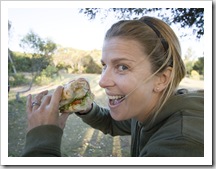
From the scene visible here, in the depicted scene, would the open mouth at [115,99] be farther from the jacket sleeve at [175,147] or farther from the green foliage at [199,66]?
the green foliage at [199,66]

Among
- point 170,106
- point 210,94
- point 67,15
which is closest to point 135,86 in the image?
point 170,106

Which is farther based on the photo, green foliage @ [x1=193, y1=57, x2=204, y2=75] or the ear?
green foliage @ [x1=193, y1=57, x2=204, y2=75]

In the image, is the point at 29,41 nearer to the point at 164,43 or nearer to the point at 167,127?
the point at 164,43

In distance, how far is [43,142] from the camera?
62 cm

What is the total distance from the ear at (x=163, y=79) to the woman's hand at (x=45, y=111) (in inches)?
11.5

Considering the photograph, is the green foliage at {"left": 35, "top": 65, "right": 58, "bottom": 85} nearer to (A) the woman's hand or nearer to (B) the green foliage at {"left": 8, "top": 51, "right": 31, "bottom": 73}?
(B) the green foliage at {"left": 8, "top": 51, "right": 31, "bottom": 73}

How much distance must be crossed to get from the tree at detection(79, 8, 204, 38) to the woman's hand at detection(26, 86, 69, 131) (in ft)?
1.42

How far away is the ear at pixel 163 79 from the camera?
766mm

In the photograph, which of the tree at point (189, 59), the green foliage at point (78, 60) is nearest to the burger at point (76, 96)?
the green foliage at point (78, 60)

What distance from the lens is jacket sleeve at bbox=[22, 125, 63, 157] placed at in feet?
2.04

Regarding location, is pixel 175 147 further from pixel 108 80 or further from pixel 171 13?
pixel 171 13

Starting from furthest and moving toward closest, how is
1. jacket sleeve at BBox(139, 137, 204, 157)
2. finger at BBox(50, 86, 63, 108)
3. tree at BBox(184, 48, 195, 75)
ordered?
tree at BBox(184, 48, 195, 75) < finger at BBox(50, 86, 63, 108) < jacket sleeve at BBox(139, 137, 204, 157)

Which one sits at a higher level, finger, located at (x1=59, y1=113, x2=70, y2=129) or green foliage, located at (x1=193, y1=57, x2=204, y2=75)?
green foliage, located at (x1=193, y1=57, x2=204, y2=75)

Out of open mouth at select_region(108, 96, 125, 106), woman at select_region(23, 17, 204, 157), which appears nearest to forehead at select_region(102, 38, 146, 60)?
woman at select_region(23, 17, 204, 157)
